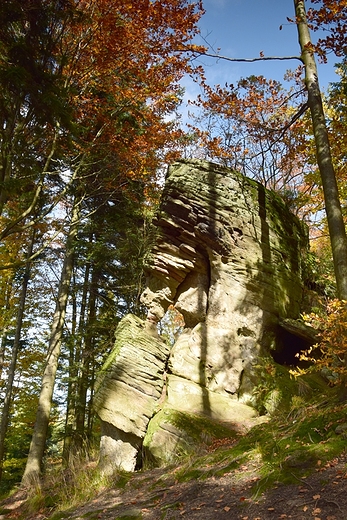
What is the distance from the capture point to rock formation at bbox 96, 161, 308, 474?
8820 millimetres

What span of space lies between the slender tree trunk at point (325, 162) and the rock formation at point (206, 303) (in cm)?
423

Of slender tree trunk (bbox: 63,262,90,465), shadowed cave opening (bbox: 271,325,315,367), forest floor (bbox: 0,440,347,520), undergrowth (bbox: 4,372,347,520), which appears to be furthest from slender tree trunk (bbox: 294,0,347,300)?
slender tree trunk (bbox: 63,262,90,465)

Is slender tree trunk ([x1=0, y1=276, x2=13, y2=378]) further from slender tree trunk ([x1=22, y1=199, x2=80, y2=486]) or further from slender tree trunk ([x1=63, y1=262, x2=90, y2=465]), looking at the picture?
slender tree trunk ([x1=22, y1=199, x2=80, y2=486])

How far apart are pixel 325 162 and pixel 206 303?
222 inches

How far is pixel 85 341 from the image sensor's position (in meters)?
14.1

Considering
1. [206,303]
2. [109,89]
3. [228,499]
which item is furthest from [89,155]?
[228,499]

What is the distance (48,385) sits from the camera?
1108 centimetres

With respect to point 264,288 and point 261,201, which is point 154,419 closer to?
point 264,288

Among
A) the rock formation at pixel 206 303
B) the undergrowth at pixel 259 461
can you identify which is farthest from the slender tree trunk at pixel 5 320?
the undergrowth at pixel 259 461

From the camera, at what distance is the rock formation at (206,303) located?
8.82 meters

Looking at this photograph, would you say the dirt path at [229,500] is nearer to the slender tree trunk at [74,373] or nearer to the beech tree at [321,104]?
the beech tree at [321,104]

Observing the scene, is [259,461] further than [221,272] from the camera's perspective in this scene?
No

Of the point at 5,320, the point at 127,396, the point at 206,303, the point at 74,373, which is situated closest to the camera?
the point at 127,396

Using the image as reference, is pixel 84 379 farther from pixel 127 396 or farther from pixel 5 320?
pixel 127 396
